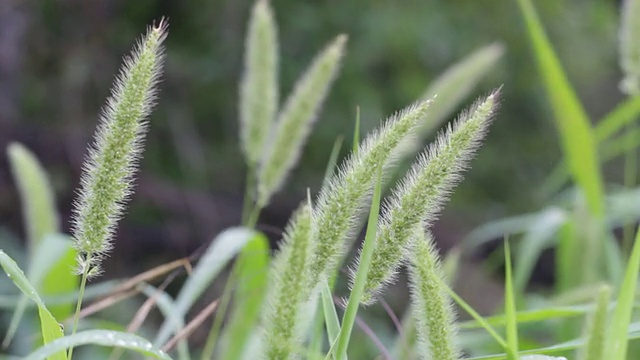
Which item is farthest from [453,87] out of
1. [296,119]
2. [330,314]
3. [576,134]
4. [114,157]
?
[114,157]

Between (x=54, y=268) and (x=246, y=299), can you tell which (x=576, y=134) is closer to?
(x=246, y=299)

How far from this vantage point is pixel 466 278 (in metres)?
2.99

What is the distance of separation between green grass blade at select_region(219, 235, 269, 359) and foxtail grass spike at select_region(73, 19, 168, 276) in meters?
0.43

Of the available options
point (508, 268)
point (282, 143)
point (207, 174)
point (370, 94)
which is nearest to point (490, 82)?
point (370, 94)


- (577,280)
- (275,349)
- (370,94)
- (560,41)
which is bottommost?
(275,349)

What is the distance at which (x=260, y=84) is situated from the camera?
118 cm

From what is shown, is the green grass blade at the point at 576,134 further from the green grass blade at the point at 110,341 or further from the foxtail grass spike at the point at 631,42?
the green grass blade at the point at 110,341

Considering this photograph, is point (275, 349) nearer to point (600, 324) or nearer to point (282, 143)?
point (600, 324)

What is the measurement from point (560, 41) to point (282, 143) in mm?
2402

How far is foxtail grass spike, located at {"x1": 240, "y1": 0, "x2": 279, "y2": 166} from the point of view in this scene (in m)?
1.18

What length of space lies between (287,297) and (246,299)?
58 centimetres

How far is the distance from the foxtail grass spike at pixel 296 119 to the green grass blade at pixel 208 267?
6 centimetres

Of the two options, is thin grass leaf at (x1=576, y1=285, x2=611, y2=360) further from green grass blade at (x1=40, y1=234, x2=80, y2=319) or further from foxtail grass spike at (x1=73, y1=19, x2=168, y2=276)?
green grass blade at (x1=40, y1=234, x2=80, y2=319)

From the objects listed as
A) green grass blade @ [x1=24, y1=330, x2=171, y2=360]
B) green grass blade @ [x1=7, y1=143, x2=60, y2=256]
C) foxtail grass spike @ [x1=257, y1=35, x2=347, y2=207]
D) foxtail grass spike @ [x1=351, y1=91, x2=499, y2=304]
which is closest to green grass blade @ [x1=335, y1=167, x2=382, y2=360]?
foxtail grass spike @ [x1=351, y1=91, x2=499, y2=304]
